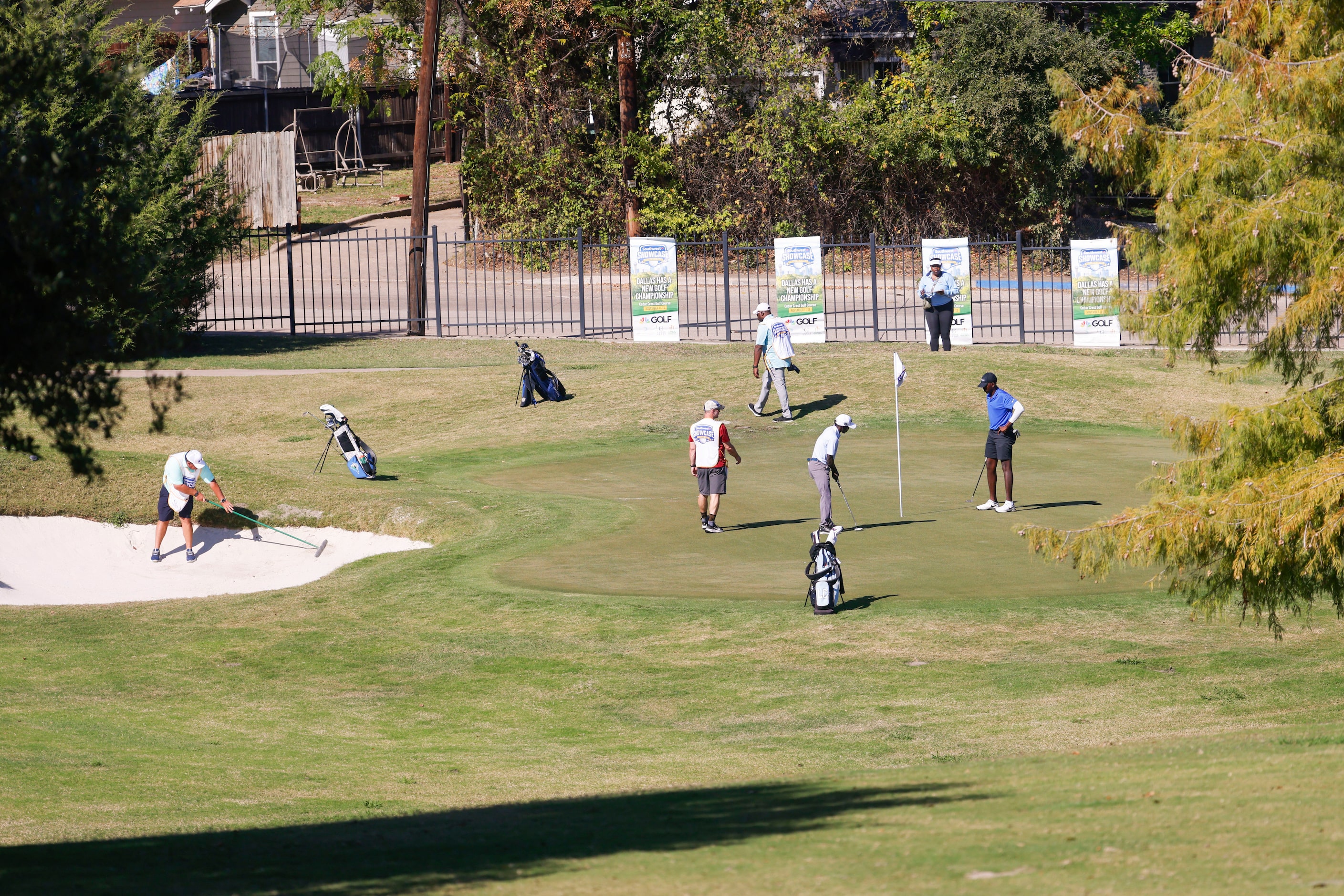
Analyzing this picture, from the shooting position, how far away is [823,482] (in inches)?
727

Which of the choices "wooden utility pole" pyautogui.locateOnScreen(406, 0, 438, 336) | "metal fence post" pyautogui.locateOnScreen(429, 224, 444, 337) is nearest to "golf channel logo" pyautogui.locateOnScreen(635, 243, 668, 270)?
"metal fence post" pyautogui.locateOnScreen(429, 224, 444, 337)

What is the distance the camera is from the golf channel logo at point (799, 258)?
109 ft

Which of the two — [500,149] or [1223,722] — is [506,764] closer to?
[1223,722]

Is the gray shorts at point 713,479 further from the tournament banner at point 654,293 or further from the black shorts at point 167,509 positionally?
the tournament banner at point 654,293

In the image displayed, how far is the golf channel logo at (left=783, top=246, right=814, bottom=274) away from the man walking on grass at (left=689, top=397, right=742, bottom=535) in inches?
567

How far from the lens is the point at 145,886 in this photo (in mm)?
7719

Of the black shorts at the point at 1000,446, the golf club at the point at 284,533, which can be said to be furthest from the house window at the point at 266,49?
the black shorts at the point at 1000,446

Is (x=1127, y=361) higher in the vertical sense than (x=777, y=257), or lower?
lower

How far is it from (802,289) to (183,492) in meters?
17.1

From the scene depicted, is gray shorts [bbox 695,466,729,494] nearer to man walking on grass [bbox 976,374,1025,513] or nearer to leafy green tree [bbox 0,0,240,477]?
man walking on grass [bbox 976,374,1025,513]

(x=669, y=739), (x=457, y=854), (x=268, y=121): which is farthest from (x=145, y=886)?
(x=268, y=121)

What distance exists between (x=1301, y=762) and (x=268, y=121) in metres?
53.7

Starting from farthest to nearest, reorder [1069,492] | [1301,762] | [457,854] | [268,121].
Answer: [268,121] < [1069,492] < [1301,762] < [457,854]

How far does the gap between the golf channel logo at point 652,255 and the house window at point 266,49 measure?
33.4m
